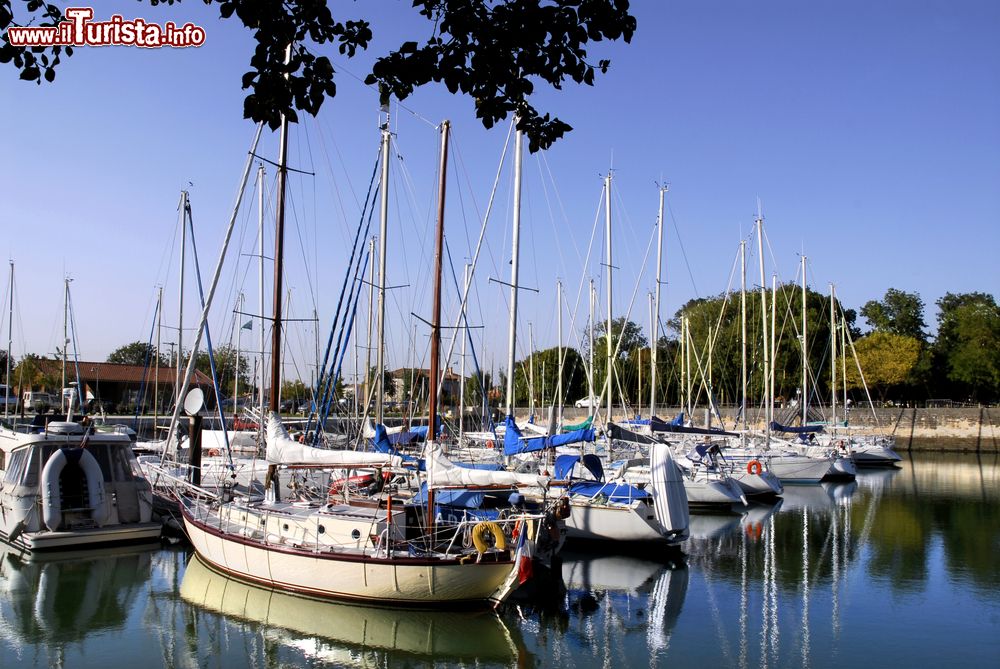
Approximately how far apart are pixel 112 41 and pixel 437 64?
26.4 ft

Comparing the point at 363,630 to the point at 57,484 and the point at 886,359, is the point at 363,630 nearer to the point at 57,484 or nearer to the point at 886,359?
the point at 57,484

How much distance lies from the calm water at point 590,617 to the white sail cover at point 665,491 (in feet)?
3.67

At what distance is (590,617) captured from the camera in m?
17.4

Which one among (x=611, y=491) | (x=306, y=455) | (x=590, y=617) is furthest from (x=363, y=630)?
(x=611, y=491)

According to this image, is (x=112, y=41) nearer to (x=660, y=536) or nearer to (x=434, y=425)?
(x=434, y=425)

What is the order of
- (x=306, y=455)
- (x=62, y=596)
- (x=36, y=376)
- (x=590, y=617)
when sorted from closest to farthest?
1. (x=590, y=617)
2. (x=62, y=596)
3. (x=306, y=455)
4. (x=36, y=376)

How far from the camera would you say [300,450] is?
20.5 m

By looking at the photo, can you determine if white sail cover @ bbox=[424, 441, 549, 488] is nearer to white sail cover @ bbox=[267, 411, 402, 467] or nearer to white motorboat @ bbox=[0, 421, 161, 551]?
white sail cover @ bbox=[267, 411, 402, 467]

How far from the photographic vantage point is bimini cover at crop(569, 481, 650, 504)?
24.0 meters

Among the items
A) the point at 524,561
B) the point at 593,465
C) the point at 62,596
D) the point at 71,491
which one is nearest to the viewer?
the point at 524,561

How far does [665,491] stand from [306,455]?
996 cm

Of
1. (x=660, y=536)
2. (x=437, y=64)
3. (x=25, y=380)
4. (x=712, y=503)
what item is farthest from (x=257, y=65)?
(x=25, y=380)

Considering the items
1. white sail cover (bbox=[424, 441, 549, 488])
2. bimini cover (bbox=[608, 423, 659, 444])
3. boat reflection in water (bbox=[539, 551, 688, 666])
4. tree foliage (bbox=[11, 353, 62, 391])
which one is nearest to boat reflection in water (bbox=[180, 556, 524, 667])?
boat reflection in water (bbox=[539, 551, 688, 666])

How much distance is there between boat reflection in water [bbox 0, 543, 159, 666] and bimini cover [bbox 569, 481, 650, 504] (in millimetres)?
12166
